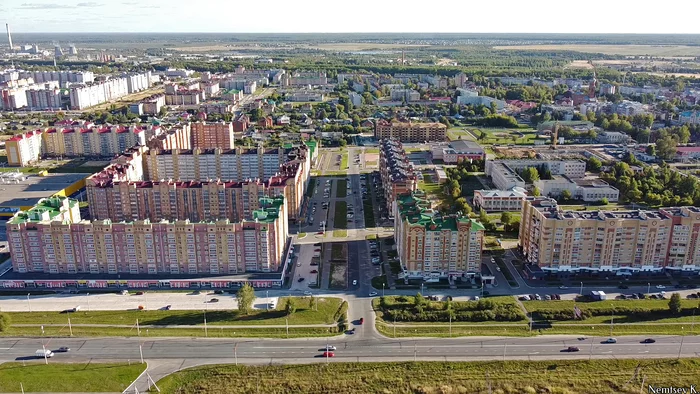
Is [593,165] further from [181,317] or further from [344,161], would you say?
[181,317]

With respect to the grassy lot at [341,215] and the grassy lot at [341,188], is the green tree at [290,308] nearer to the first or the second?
the grassy lot at [341,215]

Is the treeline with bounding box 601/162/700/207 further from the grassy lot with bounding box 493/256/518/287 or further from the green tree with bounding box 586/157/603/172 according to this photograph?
the grassy lot with bounding box 493/256/518/287

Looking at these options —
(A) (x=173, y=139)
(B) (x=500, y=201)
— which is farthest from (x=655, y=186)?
(A) (x=173, y=139)

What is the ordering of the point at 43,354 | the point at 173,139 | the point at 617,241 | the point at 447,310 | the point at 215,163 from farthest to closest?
the point at 173,139
the point at 215,163
the point at 617,241
the point at 447,310
the point at 43,354

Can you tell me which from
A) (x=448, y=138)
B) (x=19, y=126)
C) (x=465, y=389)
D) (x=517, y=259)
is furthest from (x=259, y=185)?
(x=19, y=126)

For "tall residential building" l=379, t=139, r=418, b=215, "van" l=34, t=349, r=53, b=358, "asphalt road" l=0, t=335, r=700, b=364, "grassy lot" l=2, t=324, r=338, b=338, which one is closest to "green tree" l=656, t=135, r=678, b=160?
"tall residential building" l=379, t=139, r=418, b=215

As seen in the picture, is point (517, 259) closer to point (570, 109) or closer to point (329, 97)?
point (570, 109)
